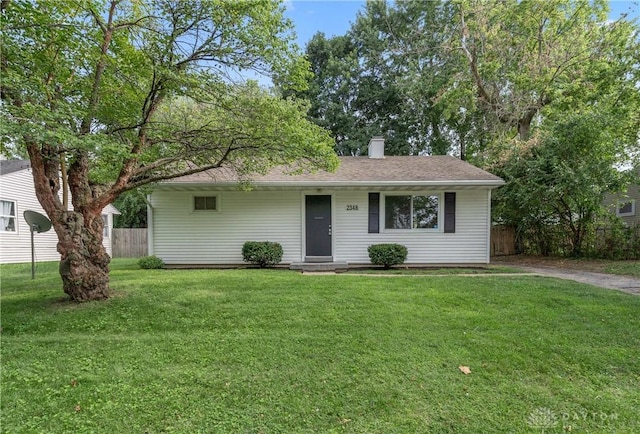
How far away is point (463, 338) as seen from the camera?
4.00 metres

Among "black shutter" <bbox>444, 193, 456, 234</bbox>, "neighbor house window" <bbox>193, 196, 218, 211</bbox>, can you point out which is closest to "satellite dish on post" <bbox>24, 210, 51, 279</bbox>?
"neighbor house window" <bbox>193, 196, 218, 211</bbox>

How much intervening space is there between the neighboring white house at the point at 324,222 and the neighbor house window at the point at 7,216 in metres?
7.66

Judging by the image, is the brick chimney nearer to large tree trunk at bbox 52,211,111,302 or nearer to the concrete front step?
the concrete front step

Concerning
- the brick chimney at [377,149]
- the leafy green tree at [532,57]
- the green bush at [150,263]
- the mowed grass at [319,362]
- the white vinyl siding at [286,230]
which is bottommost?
the mowed grass at [319,362]

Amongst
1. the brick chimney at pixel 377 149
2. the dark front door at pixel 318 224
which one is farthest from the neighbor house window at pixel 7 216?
the brick chimney at pixel 377 149

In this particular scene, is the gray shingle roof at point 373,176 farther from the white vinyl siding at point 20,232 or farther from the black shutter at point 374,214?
the white vinyl siding at point 20,232

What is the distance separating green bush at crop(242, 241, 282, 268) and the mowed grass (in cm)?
348

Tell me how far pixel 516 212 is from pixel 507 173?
5.58 feet

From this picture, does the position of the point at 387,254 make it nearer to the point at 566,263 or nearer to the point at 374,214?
the point at 374,214

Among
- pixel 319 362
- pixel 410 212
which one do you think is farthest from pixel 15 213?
pixel 319 362

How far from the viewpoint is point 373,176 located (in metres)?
9.61

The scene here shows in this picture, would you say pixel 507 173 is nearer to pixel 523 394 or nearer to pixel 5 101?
pixel 523 394

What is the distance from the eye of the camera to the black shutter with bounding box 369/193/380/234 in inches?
379

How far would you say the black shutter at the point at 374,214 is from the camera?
9617 mm
